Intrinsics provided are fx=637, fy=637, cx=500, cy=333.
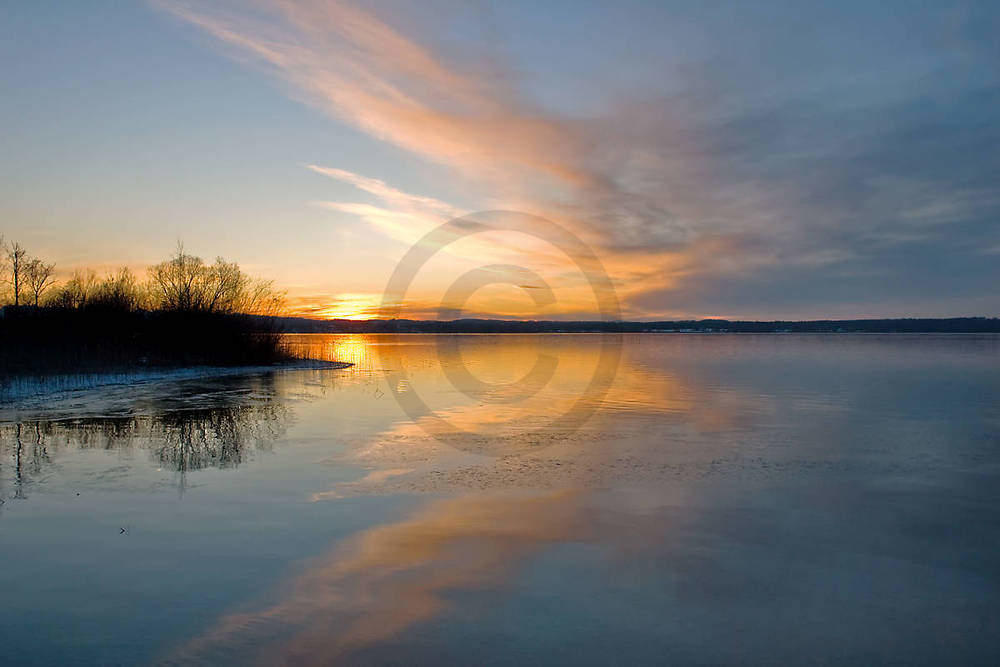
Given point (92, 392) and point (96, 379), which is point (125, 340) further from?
point (92, 392)

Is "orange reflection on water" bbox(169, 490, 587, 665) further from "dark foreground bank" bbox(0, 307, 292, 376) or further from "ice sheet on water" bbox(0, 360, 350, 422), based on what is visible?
"dark foreground bank" bbox(0, 307, 292, 376)

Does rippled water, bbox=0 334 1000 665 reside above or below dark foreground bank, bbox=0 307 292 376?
below

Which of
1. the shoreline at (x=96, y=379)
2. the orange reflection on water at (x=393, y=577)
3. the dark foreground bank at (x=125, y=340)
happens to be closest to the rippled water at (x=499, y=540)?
the orange reflection on water at (x=393, y=577)

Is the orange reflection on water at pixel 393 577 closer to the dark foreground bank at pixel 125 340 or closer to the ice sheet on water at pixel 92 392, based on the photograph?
the ice sheet on water at pixel 92 392

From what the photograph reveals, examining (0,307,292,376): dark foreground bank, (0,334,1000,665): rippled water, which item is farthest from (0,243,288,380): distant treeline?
(0,334,1000,665): rippled water

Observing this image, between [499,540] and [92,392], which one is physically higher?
[92,392]

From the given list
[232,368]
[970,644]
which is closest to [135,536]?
[970,644]

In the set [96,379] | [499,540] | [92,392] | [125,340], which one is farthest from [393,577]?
[125,340]

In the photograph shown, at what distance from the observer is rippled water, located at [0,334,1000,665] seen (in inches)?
189

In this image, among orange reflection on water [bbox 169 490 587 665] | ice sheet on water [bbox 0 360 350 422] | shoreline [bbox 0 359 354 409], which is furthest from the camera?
shoreline [bbox 0 359 354 409]

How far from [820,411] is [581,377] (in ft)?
40.9

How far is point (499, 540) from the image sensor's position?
6.98 meters

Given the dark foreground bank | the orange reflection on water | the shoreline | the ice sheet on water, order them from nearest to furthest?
the orange reflection on water
the ice sheet on water
the shoreline
the dark foreground bank

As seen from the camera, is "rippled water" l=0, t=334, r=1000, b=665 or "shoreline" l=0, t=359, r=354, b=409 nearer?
"rippled water" l=0, t=334, r=1000, b=665
